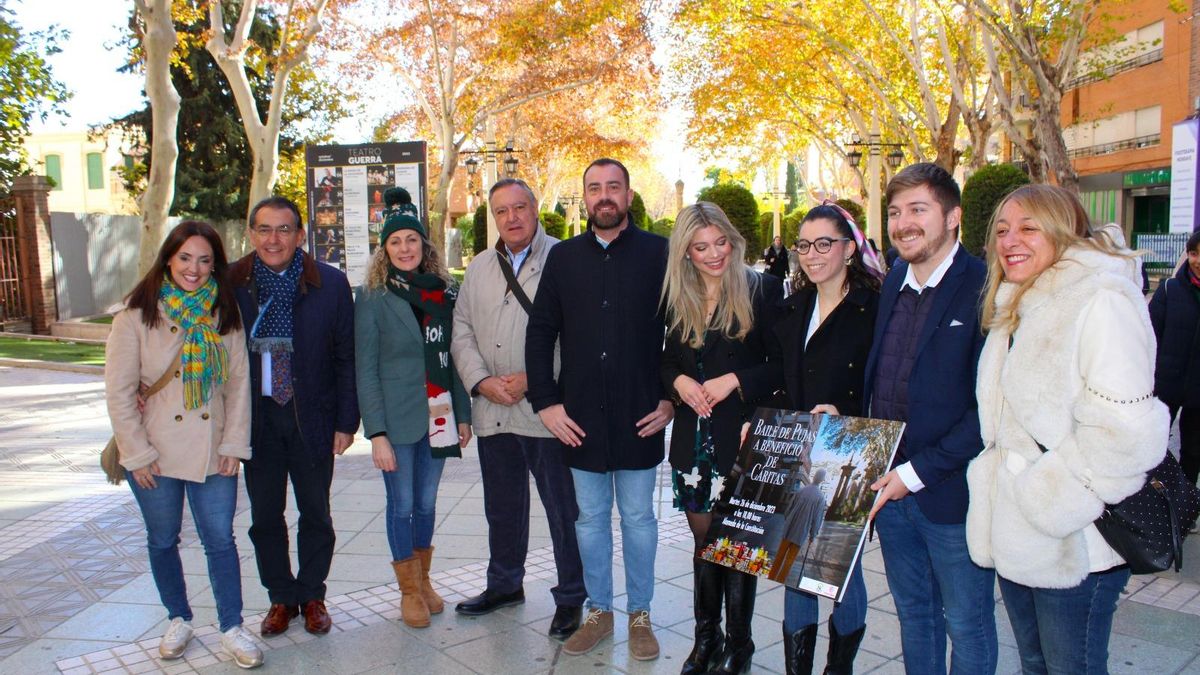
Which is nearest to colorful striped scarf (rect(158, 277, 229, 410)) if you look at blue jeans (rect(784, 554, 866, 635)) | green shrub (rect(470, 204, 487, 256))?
blue jeans (rect(784, 554, 866, 635))

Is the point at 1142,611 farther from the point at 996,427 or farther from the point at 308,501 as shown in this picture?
the point at 308,501

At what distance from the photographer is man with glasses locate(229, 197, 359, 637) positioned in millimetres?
4059

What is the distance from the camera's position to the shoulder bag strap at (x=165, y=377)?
3766 mm

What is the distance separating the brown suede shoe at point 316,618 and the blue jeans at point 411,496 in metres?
0.42

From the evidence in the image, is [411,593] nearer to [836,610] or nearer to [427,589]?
[427,589]

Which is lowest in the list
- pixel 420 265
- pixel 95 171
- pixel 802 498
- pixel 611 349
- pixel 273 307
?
pixel 802 498

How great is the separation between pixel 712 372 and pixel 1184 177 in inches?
332

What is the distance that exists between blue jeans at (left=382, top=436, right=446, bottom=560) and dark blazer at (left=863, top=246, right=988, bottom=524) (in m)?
2.43

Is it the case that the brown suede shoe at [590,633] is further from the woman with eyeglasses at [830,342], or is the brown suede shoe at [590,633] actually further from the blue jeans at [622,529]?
the woman with eyeglasses at [830,342]

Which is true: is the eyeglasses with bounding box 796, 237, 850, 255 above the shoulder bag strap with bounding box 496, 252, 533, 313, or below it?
above

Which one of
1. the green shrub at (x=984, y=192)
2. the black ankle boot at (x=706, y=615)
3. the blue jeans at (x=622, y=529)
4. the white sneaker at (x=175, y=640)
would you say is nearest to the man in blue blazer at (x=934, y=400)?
the black ankle boot at (x=706, y=615)

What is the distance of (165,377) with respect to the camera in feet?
12.4

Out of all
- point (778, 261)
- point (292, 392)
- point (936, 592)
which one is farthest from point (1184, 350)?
point (778, 261)

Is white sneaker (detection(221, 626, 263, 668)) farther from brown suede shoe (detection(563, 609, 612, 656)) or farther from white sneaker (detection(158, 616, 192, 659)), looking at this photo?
brown suede shoe (detection(563, 609, 612, 656))
